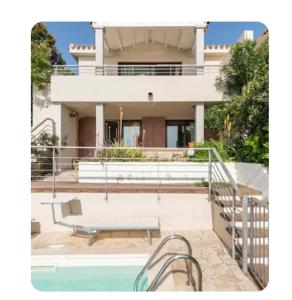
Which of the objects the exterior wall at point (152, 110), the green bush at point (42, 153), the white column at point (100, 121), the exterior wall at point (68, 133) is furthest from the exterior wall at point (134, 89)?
the green bush at point (42, 153)

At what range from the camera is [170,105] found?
30.0 feet

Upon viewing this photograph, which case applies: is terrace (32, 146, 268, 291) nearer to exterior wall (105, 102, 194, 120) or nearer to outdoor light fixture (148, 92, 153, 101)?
outdoor light fixture (148, 92, 153, 101)

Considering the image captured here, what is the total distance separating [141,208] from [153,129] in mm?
6172

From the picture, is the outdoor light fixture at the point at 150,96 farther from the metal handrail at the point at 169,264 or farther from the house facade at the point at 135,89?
the metal handrail at the point at 169,264

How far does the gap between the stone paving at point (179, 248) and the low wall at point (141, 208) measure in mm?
210

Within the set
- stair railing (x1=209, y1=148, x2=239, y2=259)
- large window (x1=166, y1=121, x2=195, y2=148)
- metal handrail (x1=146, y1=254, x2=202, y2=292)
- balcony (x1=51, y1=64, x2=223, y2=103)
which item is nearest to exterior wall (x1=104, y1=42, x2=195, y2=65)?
balcony (x1=51, y1=64, x2=223, y2=103)

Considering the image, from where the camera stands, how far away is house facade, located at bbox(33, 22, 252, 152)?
8477 millimetres

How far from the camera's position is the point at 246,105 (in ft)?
18.4

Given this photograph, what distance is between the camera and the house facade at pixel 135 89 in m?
8.48

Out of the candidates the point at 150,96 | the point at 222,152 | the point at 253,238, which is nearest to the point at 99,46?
the point at 150,96

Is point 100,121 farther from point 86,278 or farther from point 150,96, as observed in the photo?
point 86,278

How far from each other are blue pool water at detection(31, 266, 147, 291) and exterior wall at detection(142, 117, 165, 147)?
7507 mm
